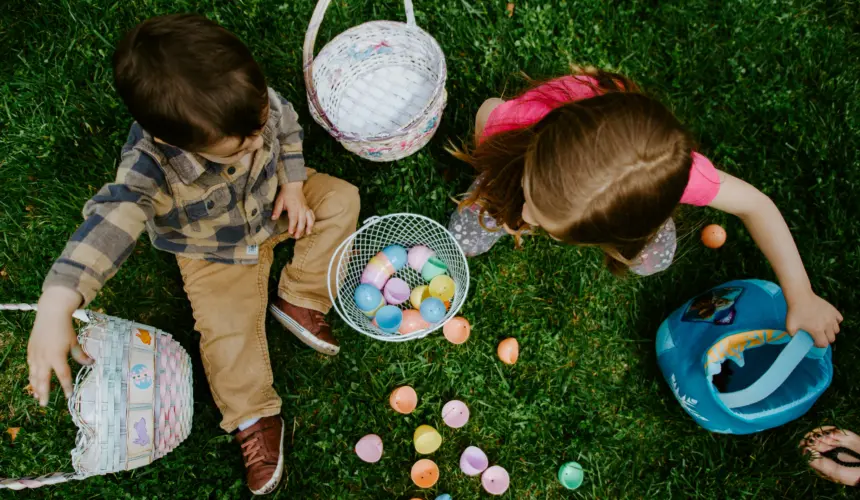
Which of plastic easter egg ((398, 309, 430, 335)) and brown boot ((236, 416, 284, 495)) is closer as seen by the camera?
brown boot ((236, 416, 284, 495))

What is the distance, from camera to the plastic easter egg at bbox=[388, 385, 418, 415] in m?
2.24

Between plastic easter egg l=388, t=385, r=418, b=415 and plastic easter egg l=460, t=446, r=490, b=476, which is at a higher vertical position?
plastic easter egg l=388, t=385, r=418, b=415

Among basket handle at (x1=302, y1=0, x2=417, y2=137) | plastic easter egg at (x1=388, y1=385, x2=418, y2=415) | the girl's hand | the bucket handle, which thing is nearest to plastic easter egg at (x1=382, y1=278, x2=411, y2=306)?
plastic easter egg at (x1=388, y1=385, x2=418, y2=415)

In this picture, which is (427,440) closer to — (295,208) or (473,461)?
A: (473,461)

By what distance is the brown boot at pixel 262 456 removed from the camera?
2.14m

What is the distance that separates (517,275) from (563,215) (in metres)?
0.91

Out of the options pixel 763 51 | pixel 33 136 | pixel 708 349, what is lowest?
pixel 708 349

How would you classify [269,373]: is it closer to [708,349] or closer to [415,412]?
[415,412]

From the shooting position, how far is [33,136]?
2322 mm

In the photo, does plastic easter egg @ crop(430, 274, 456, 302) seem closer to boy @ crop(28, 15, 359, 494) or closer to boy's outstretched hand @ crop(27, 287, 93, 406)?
boy @ crop(28, 15, 359, 494)

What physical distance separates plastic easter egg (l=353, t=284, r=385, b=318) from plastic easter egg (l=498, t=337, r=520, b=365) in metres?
0.51

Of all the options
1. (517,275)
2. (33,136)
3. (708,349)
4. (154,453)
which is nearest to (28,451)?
(154,453)

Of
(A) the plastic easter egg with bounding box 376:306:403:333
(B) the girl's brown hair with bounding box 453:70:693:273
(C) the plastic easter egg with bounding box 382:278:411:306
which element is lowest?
(A) the plastic easter egg with bounding box 376:306:403:333

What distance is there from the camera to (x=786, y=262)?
6.46 ft
